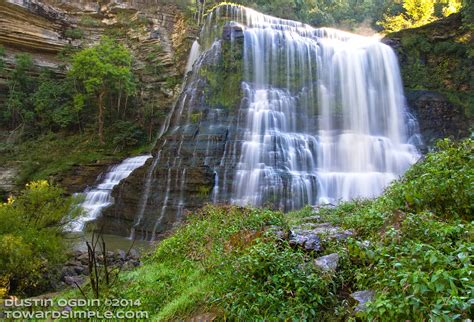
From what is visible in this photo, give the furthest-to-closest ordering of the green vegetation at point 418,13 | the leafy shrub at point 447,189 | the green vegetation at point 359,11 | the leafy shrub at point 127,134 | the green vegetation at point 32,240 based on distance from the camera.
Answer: the green vegetation at point 359,11
the green vegetation at point 418,13
the leafy shrub at point 127,134
the green vegetation at point 32,240
the leafy shrub at point 447,189

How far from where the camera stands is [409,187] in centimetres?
492


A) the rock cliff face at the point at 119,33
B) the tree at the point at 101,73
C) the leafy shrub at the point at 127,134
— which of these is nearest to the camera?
the tree at the point at 101,73

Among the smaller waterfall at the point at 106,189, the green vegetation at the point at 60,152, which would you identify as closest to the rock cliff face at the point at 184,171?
the smaller waterfall at the point at 106,189

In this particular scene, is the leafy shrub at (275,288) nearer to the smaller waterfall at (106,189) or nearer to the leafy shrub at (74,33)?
the smaller waterfall at (106,189)

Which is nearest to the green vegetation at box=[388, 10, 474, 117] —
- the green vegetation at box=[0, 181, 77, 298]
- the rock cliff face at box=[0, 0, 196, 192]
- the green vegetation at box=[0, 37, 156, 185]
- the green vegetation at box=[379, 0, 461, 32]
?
the green vegetation at box=[379, 0, 461, 32]

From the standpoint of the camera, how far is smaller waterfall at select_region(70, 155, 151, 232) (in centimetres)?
1686

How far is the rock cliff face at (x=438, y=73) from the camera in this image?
18.7 meters

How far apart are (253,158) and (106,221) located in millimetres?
8084

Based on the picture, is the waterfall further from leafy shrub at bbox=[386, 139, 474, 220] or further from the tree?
leafy shrub at bbox=[386, 139, 474, 220]

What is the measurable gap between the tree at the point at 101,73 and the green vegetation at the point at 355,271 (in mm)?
19456

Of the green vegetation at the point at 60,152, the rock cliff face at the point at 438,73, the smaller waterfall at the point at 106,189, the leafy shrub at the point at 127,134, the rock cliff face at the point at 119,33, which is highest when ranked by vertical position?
the rock cliff face at the point at 119,33

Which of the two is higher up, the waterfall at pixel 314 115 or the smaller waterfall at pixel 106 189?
the waterfall at pixel 314 115

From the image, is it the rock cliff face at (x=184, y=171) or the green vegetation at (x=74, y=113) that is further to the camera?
the green vegetation at (x=74, y=113)

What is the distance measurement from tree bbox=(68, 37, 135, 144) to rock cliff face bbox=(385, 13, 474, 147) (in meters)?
18.8
